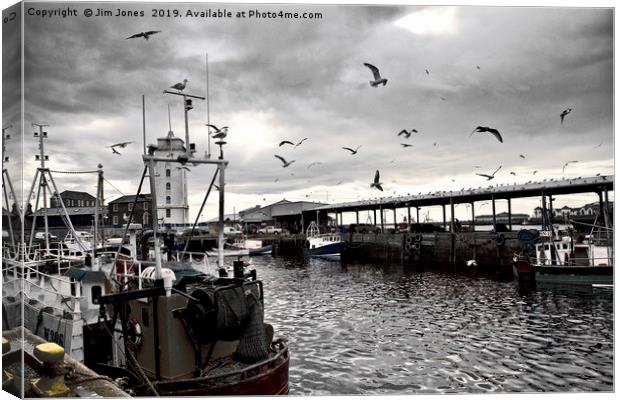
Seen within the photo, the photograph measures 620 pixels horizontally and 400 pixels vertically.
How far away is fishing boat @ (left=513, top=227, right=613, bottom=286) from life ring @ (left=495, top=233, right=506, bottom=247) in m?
6.88

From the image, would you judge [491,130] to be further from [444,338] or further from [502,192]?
[502,192]

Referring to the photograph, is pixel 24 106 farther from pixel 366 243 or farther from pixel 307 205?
Answer: pixel 307 205

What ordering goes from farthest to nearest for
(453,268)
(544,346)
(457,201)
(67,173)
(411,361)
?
(457,201), (453,268), (544,346), (411,361), (67,173)

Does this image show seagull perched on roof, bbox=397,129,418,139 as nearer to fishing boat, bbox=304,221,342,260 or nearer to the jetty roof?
the jetty roof

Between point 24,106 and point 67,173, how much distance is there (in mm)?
4226

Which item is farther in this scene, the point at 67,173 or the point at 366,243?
the point at 366,243

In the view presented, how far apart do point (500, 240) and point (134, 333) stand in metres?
32.6

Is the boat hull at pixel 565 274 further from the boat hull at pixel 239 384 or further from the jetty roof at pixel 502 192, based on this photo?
the boat hull at pixel 239 384

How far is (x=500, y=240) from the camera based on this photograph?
35250 millimetres

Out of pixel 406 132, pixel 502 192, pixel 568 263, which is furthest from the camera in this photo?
pixel 502 192

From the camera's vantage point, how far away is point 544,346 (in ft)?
41.6

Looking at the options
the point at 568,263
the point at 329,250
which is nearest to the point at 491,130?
the point at 568,263

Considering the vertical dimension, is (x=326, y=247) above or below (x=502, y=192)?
below

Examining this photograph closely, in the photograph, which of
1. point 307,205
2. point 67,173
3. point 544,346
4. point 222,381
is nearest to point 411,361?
point 544,346
